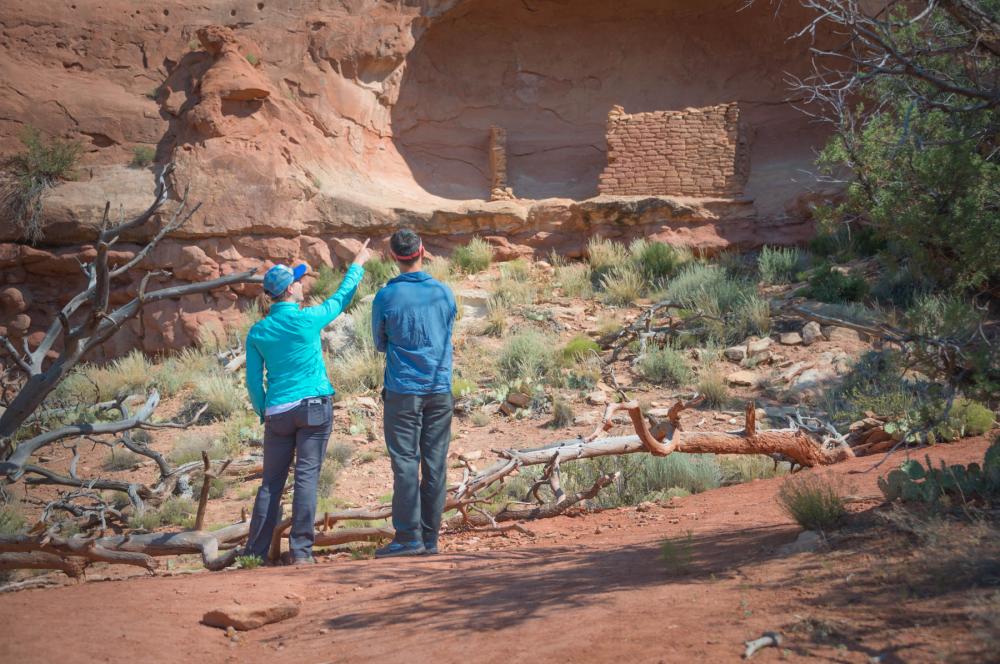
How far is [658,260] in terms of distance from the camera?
46.9 feet

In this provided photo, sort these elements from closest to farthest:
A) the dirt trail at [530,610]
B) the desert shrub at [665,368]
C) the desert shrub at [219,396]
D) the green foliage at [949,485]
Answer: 1. the dirt trail at [530,610]
2. the green foliage at [949,485]
3. the desert shrub at [665,368]
4. the desert shrub at [219,396]

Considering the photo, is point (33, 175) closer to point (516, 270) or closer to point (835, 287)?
point (516, 270)

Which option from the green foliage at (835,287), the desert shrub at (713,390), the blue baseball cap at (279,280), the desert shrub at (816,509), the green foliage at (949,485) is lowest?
the desert shrub at (816,509)

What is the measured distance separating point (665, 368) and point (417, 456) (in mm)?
6008

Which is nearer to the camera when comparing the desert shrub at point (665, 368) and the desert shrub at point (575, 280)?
the desert shrub at point (665, 368)

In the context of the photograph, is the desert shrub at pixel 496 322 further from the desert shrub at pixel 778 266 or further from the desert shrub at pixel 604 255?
the desert shrub at pixel 778 266

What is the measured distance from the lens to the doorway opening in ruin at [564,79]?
17.7 metres

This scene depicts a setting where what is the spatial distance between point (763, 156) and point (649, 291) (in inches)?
200

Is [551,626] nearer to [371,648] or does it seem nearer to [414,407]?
[371,648]

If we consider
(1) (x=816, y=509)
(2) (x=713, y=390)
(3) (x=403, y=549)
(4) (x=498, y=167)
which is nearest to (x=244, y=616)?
(3) (x=403, y=549)

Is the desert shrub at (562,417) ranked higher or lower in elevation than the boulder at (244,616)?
higher

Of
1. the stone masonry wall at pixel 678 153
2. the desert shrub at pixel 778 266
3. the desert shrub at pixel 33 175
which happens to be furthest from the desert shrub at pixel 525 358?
the desert shrub at pixel 33 175

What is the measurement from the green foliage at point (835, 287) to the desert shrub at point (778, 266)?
1.01 metres

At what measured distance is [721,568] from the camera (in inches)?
156
